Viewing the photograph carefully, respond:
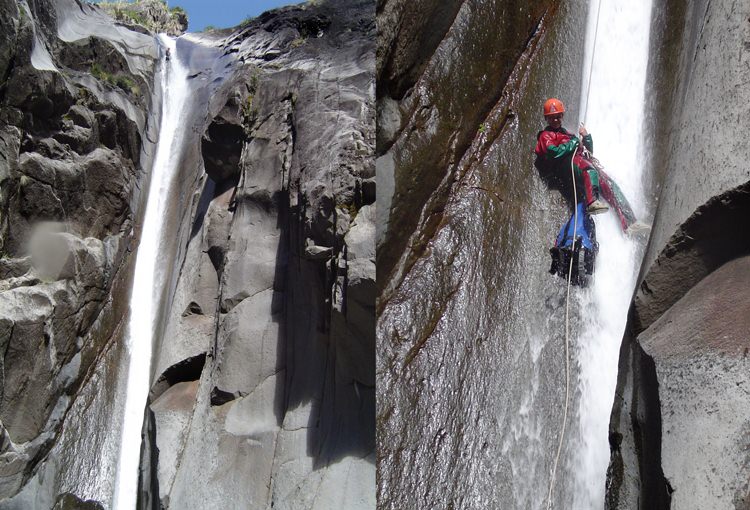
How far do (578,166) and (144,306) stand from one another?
3980mm

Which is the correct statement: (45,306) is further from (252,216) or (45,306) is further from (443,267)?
(443,267)

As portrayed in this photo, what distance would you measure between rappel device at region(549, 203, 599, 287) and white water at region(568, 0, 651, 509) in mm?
92

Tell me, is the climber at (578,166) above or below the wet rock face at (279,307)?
above

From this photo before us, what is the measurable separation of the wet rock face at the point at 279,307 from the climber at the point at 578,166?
1.77m

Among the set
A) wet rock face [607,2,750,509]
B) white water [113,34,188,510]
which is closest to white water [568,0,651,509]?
wet rock face [607,2,750,509]

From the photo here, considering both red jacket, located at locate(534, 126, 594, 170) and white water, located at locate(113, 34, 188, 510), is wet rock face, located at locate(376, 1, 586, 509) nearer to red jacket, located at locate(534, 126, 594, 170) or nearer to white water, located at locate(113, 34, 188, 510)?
red jacket, located at locate(534, 126, 594, 170)

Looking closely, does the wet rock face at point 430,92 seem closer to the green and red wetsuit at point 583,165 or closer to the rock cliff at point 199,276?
the rock cliff at point 199,276

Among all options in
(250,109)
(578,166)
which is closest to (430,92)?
(578,166)

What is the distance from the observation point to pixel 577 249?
259 inches

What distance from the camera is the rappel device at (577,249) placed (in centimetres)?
648

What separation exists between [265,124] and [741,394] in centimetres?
457

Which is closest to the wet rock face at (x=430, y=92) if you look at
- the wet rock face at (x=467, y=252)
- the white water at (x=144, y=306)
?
the wet rock face at (x=467, y=252)

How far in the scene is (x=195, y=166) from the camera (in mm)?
7758

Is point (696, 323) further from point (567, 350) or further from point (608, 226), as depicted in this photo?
point (608, 226)
